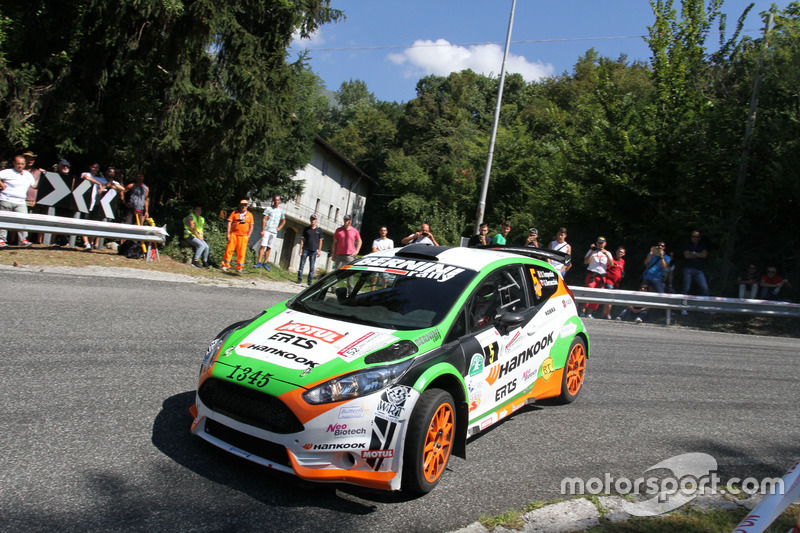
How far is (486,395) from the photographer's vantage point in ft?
16.5

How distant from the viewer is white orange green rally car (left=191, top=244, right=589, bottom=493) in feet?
13.1

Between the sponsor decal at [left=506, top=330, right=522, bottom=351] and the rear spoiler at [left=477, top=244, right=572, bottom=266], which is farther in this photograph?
the rear spoiler at [left=477, top=244, right=572, bottom=266]

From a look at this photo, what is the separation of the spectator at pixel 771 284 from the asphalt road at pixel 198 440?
7594 millimetres

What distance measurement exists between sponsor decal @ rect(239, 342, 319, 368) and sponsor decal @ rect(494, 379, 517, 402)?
70.2 inches

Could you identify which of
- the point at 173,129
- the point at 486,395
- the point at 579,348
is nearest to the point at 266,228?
the point at 173,129

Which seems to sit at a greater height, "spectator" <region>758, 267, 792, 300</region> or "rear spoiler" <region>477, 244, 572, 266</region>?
"spectator" <region>758, 267, 792, 300</region>

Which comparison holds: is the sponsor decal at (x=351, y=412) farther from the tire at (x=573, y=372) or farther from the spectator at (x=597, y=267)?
the spectator at (x=597, y=267)

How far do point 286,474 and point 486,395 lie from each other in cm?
180

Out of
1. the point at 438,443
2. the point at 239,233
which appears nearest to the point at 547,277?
the point at 438,443

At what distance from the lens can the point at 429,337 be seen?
4.64 meters

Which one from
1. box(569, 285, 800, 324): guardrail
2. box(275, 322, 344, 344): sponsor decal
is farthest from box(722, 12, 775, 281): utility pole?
box(275, 322, 344, 344): sponsor decal

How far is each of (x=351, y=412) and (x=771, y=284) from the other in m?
15.8

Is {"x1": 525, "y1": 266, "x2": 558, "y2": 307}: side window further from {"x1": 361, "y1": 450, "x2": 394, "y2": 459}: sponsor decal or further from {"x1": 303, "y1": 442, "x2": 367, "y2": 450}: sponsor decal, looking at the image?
{"x1": 303, "y1": 442, "x2": 367, "y2": 450}: sponsor decal

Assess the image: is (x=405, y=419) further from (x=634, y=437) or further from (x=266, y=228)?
(x=266, y=228)
